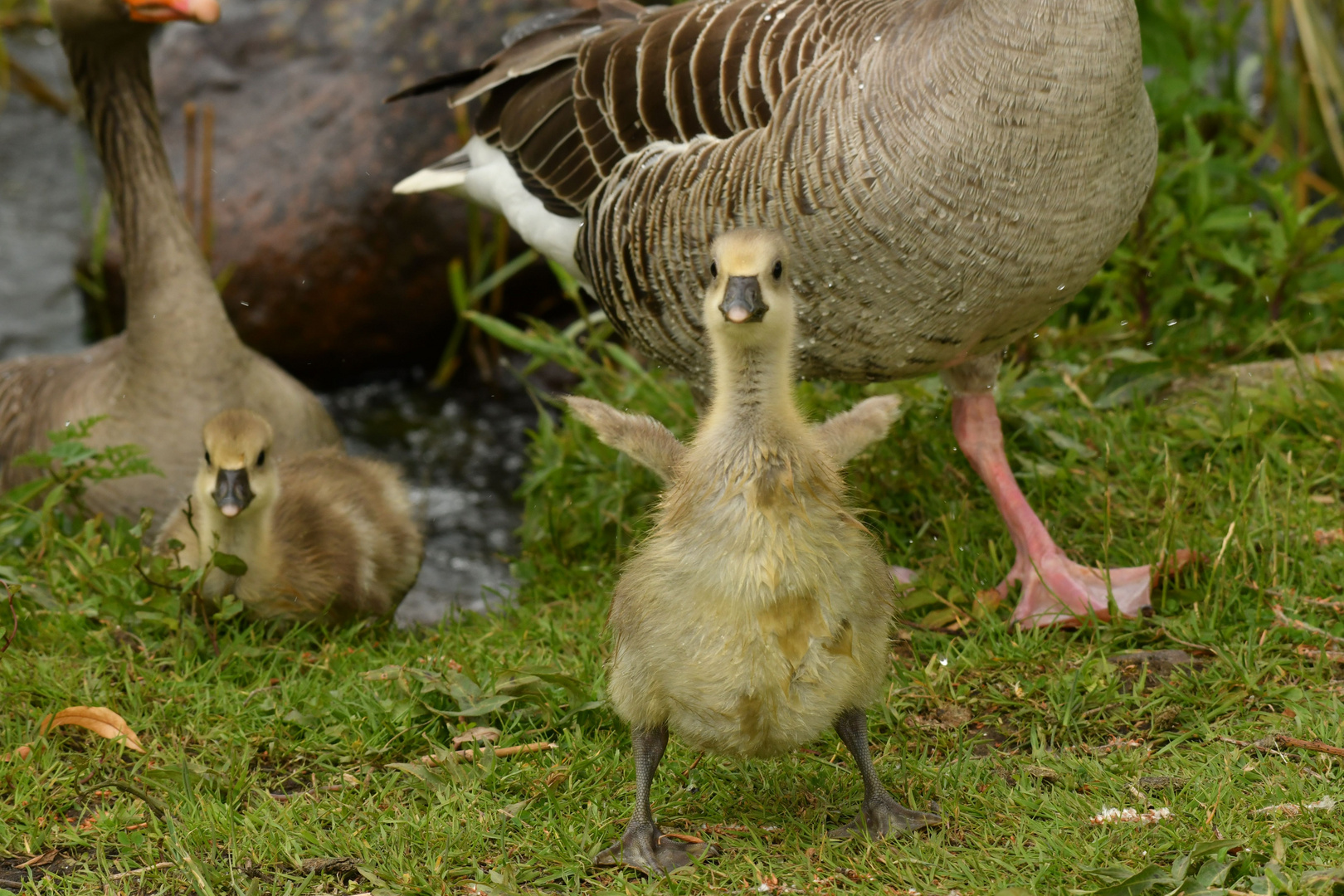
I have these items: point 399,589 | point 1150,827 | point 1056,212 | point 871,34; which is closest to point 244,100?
point 399,589

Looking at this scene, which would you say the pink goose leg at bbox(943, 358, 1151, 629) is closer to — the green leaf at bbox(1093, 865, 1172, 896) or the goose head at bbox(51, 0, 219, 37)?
the green leaf at bbox(1093, 865, 1172, 896)

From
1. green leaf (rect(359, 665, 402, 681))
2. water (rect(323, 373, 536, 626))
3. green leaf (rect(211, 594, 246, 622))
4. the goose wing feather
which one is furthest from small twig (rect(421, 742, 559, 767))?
water (rect(323, 373, 536, 626))

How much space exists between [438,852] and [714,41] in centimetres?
295

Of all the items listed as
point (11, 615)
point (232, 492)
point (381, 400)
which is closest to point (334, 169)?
point (381, 400)

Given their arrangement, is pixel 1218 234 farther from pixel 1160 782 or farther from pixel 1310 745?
pixel 1160 782

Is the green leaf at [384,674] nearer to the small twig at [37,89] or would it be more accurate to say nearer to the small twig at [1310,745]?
the small twig at [1310,745]

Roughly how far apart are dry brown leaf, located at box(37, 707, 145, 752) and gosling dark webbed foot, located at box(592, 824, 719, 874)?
5.12 feet

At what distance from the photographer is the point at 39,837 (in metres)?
3.78

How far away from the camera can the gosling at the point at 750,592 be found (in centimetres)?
338

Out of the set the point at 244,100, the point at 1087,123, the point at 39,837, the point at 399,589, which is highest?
the point at 1087,123

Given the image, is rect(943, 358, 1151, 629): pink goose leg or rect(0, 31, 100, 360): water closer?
rect(943, 358, 1151, 629): pink goose leg

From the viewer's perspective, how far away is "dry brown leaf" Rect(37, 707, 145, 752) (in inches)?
167

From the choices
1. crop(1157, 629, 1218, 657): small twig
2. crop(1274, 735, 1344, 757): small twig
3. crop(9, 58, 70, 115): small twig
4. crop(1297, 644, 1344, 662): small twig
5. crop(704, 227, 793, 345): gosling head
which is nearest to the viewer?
crop(704, 227, 793, 345): gosling head

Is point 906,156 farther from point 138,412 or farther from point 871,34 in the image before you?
point 138,412
